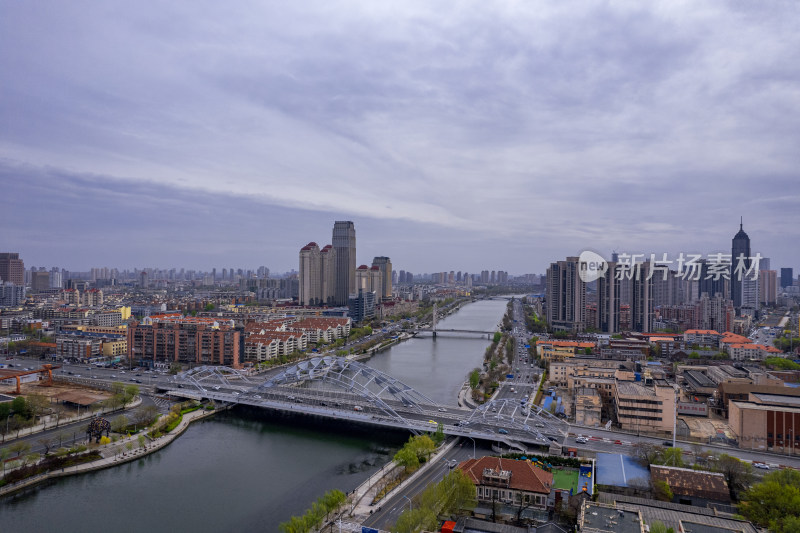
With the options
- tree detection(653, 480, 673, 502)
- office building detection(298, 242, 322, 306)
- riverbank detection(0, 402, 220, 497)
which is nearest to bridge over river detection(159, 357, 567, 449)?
riverbank detection(0, 402, 220, 497)

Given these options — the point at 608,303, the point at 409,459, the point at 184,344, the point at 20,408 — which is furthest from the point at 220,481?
the point at 608,303

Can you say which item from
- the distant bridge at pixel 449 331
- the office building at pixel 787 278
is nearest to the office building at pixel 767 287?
the office building at pixel 787 278

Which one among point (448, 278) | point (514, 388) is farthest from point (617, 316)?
point (448, 278)

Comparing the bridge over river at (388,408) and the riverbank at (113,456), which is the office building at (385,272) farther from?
the riverbank at (113,456)

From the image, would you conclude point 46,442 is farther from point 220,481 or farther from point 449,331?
point 449,331

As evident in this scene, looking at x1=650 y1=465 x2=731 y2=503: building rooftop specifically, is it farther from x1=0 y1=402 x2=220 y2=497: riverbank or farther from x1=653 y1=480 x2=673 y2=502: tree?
x1=0 y1=402 x2=220 y2=497: riverbank

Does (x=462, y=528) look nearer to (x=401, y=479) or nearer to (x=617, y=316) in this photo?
(x=401, y=479)
